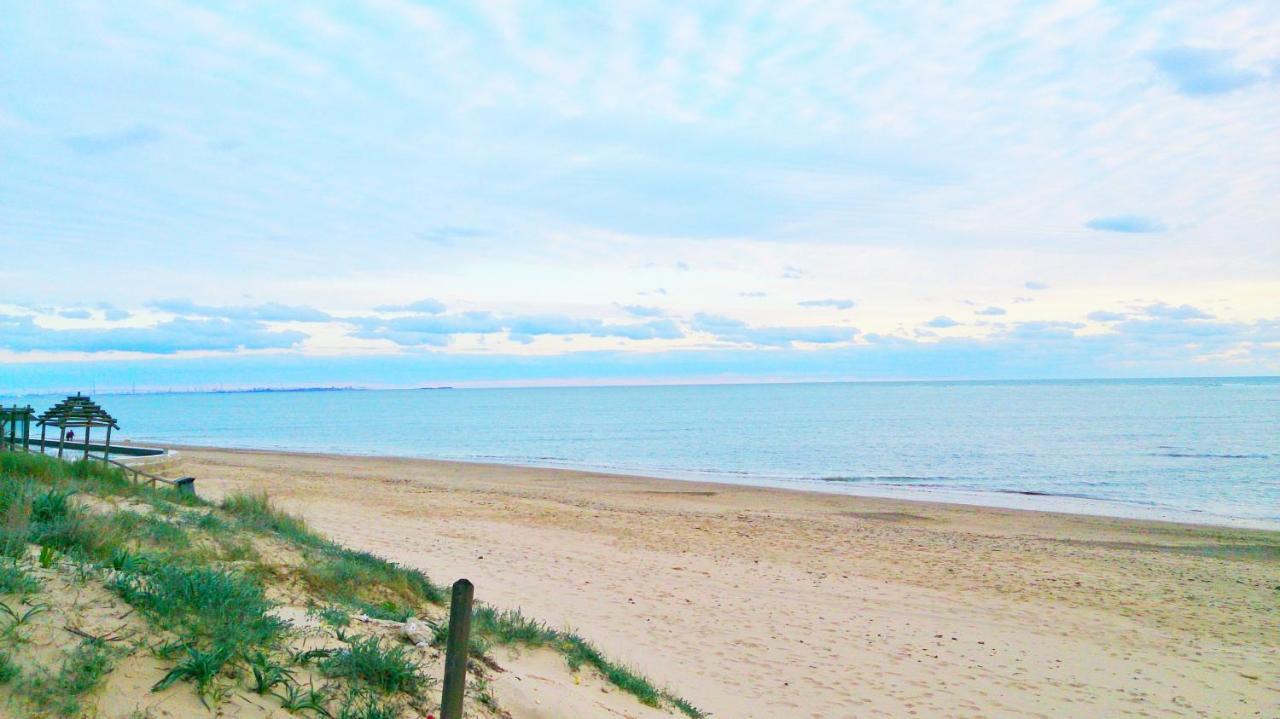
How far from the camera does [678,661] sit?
29.7 feet

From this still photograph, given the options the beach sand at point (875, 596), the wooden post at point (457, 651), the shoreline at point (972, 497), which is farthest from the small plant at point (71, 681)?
the shoreline at point (972, 497)

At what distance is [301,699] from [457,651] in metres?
1.05

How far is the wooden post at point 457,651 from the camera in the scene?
13.4ft

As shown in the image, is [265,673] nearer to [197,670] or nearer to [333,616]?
[197,670]

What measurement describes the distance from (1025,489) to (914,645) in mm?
23525

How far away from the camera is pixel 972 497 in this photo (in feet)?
93.4

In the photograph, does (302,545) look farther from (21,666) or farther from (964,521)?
(964,521)

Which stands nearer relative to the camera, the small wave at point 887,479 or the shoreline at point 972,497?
the shoreline at point 972,497

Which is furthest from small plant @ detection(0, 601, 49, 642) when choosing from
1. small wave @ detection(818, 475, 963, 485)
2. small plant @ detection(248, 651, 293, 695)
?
small wave @ detection(818, 475, 963, 485)

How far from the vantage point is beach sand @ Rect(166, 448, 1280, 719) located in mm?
8648

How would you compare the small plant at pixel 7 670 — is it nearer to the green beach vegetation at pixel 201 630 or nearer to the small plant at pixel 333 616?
the green beach vegetation at pixel 201 630

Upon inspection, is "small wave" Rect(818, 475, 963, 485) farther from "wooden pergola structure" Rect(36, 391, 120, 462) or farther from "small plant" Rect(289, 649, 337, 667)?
"small plant" Rect(289, 649, 337, 667)

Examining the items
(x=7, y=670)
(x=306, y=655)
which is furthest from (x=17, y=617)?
(x=306, y=655)

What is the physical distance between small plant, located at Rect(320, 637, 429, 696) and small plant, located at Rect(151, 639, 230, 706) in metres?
0.63
